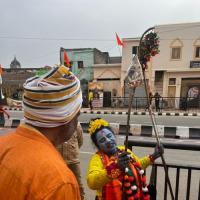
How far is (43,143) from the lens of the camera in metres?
1.09

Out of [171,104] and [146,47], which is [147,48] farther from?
[171,104]

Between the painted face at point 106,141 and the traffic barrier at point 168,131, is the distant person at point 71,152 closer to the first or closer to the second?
the painted face at point 106,141

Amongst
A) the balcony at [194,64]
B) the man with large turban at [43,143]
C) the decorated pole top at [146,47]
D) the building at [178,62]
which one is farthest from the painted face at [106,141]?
the balcony at [194,64]

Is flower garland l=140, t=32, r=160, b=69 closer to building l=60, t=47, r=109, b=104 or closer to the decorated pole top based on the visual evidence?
the decorated pole top

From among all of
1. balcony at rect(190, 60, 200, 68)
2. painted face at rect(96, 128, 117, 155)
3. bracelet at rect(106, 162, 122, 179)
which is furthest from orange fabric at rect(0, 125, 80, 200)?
balcony at rect(190, 60, 200, 68)

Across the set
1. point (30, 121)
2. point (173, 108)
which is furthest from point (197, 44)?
point (30, 121)

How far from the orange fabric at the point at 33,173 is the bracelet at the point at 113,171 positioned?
1.05m

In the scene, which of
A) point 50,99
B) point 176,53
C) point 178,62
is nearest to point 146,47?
point 50,99

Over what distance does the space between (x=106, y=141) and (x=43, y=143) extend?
4.10 ft

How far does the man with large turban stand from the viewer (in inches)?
37.4

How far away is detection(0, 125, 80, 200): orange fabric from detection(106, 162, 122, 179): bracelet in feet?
3.45

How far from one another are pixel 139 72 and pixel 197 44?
24.5 metres

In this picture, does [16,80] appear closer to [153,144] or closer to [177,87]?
[177,87]

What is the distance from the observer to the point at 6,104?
28422mm
